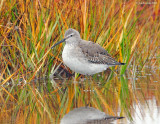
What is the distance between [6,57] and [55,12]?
1417mm

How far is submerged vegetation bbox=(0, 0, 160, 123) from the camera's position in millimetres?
6270

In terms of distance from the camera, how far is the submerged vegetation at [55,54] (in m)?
6.27

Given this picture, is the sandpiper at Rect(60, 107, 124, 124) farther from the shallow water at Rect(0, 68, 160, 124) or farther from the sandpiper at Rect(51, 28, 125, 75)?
the sandpiper at Rect(51, 28, 125, 75)

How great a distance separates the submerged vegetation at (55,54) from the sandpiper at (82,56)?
0.36m

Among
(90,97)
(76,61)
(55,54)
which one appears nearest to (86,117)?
(90,97)

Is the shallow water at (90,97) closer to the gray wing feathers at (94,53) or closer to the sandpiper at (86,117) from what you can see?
the sandpiper at (86,117)

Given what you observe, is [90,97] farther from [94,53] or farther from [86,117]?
[94,53]

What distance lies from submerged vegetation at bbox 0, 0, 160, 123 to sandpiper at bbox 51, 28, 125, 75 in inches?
14.0

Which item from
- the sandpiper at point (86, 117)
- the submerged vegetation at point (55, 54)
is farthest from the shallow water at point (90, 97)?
the sandpiper at point (86, 117)

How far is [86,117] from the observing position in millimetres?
5016

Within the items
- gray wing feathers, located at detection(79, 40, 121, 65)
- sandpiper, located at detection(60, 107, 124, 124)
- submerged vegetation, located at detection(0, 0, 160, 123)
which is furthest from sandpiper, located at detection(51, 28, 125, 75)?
sandpiper, located at detection(60, 107, 124, 124)

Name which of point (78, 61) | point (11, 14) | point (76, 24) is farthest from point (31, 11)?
point (78, 61)

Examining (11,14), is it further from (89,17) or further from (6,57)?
(89,17)

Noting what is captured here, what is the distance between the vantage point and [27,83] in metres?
7.49
